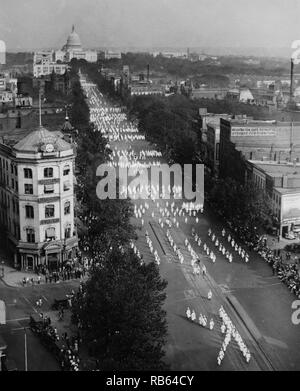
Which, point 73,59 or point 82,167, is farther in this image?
point 73,59

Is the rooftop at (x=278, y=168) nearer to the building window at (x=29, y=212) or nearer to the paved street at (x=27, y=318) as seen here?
the building window at (x=29, y=212)

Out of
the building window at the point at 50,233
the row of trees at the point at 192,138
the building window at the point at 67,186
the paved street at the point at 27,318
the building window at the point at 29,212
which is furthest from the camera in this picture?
the row of trees at the point at 192,138

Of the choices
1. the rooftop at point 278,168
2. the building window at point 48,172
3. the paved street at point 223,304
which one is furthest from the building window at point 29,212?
the rooftop at point 278,168

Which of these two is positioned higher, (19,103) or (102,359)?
(19,103)

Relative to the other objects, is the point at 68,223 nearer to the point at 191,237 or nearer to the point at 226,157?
the point at 191,237

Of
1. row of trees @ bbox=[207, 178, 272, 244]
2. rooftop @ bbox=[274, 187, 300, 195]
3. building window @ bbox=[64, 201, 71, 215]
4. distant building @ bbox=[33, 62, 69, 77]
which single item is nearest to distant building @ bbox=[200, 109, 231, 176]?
row of trees @ bbox=[207, 178, 272, 244]
